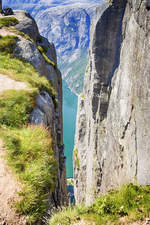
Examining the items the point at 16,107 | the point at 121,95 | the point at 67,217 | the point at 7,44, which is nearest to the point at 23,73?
the point at 16,107

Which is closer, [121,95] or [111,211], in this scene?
[111,211]

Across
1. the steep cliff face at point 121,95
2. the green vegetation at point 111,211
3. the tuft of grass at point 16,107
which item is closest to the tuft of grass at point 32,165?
the tuft of grass at point 16,107

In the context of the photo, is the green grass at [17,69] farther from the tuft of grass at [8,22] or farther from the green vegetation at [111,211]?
the green vegetation at [111,211]

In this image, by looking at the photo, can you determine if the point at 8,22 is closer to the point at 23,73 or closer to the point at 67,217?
the point at 23,73

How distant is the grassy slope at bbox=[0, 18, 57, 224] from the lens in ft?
19.4

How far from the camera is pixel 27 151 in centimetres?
741

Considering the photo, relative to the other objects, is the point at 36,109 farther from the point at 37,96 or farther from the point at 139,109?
the point at 139,109

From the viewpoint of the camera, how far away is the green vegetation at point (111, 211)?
5.88 metres

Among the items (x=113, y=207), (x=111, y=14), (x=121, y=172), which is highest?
(x=111, y=14)

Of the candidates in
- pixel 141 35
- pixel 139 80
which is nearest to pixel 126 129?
pixel 139 80

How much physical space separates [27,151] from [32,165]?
85cm

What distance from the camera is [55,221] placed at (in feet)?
19.1

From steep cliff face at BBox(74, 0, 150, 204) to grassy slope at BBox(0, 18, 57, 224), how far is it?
658 centimetres

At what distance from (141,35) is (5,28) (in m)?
18.5
